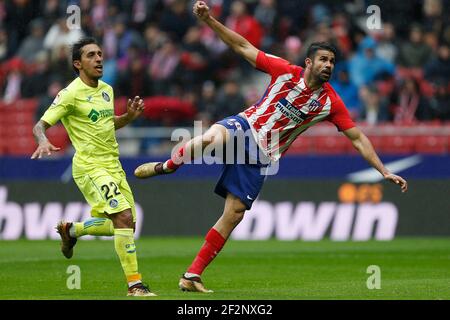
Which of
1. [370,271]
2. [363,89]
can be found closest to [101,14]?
[363,89]

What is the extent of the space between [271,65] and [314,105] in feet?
2.21

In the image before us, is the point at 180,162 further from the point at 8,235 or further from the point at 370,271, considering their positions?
the point at 8,235

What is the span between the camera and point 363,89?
22.9m

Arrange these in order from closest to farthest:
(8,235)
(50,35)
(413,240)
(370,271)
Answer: (370,271) → (413,240) → (8,235) → (50,35)

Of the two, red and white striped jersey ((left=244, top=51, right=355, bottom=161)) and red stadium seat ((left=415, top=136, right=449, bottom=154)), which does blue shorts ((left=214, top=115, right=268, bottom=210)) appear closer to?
red and white striped jersey ((left=244, top=51, right=355, bottom=161))

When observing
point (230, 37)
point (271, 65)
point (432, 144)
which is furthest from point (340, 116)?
point (432, 144)

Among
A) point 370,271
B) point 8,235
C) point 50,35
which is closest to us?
point 370,271

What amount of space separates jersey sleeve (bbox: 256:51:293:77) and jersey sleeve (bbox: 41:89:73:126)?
2.08 m

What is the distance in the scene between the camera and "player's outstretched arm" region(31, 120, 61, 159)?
1142 centimetres

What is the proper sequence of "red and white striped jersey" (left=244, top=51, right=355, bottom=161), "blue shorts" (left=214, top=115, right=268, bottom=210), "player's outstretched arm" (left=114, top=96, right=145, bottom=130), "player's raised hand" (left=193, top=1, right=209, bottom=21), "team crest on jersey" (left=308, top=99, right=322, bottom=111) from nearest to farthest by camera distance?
"player's raised hand" (left=193, top=1, right=209, bottom=21) → "blue shorts" (left=214, top=115, right=268, bottom=210) → "red and white striped jersey" (left=244, top=51, right=355, bottom=161) → "team crest on jersey" (left=308, top=99, right=322, bottom=111) → "player's outstretched arm" (left=114, top=96, right=145, bottom=130)

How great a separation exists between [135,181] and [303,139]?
136 inches

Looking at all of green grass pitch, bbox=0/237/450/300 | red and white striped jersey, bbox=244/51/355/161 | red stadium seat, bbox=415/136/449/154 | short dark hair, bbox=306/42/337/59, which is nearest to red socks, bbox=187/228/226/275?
green grass pitch, bbox=0/237/450/300

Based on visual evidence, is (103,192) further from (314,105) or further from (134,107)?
(314,105)

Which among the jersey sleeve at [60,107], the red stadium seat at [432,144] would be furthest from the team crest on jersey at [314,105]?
the red stadium seat at [432,144]
